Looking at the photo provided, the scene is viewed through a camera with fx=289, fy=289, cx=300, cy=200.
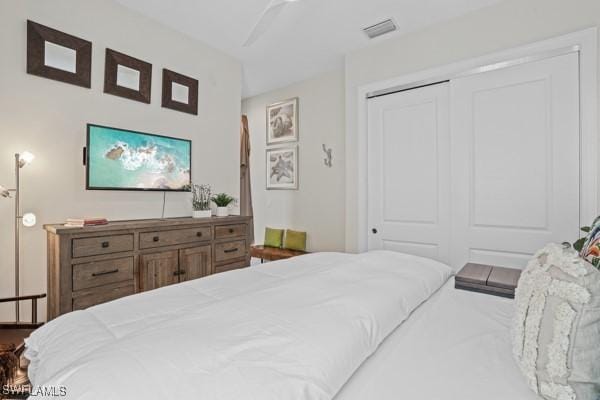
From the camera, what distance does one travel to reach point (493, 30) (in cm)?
246

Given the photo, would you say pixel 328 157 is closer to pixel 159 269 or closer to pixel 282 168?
pixel 282 168

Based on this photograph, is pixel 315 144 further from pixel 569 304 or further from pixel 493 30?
Result: pixel 569 304

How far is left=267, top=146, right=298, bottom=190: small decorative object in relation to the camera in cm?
418

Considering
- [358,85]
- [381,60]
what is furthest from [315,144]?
[381,60]

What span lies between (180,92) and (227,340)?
2.93 metres

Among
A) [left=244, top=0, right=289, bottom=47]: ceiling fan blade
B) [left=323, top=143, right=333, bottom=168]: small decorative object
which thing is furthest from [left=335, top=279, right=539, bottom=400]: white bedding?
[left=323, top=143, right=333, bottom=168]: small decorative object

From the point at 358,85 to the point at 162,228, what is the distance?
2505 mm

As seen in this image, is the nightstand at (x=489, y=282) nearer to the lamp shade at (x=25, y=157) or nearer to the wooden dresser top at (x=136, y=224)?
the wooden dresser top at (x=136, y=224)

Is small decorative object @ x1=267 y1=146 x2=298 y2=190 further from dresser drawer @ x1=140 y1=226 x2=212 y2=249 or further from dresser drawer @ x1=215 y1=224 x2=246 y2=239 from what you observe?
dresser drawer @ x1=140 y1=226 x2=212 y2=249

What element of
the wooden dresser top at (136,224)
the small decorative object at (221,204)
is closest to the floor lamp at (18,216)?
the wooden dresser top at (136,224)

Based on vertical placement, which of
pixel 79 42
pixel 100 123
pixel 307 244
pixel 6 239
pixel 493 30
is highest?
pixel 493 30

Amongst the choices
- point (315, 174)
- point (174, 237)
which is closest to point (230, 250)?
point (174, 237)

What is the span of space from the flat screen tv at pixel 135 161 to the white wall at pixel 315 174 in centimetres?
159

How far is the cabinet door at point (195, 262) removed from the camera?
8.38ft
